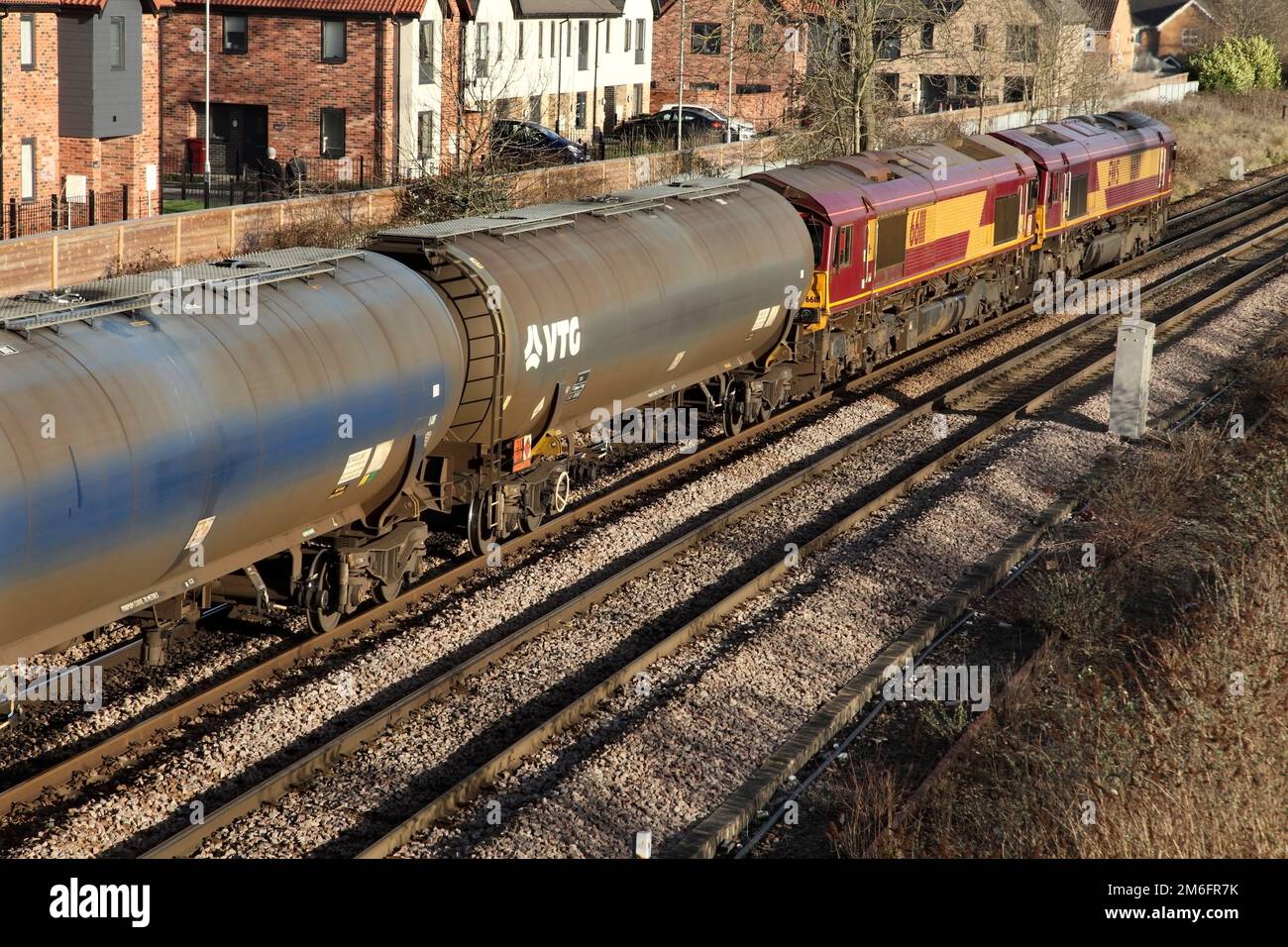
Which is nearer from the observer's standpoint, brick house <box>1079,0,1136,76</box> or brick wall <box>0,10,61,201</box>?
brick wall <box>0,10,61,201</box>

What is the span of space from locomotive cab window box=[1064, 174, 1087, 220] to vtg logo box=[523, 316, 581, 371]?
20473 millimetres

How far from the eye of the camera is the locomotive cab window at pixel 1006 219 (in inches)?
1195

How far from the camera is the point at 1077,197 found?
115 ft

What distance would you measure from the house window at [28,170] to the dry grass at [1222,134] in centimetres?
3926

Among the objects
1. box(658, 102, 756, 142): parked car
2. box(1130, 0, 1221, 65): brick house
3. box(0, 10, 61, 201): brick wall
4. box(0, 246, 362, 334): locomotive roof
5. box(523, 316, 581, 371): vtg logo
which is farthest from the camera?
box(1130, 0, 1221, 65): brick house

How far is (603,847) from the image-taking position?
11.1m

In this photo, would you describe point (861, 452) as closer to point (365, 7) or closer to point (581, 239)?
point (581, 239)

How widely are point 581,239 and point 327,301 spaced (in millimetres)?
4964

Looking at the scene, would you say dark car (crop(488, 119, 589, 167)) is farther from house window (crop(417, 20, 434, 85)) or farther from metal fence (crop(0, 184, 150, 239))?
metal fence (crop(0, 184, 150, 239))

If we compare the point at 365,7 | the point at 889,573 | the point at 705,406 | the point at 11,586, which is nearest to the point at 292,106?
the point at 365,7

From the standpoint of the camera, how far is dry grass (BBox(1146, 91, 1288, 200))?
196ft

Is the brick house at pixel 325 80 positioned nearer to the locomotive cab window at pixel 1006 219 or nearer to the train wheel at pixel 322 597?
the locomotive cab window at pixel 1006 219

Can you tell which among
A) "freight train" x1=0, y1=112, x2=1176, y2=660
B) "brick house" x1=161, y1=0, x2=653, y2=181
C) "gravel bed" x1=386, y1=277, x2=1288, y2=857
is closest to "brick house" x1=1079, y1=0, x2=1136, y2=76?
"brick house" x1=161, y1=0, x2=653, y2=181
